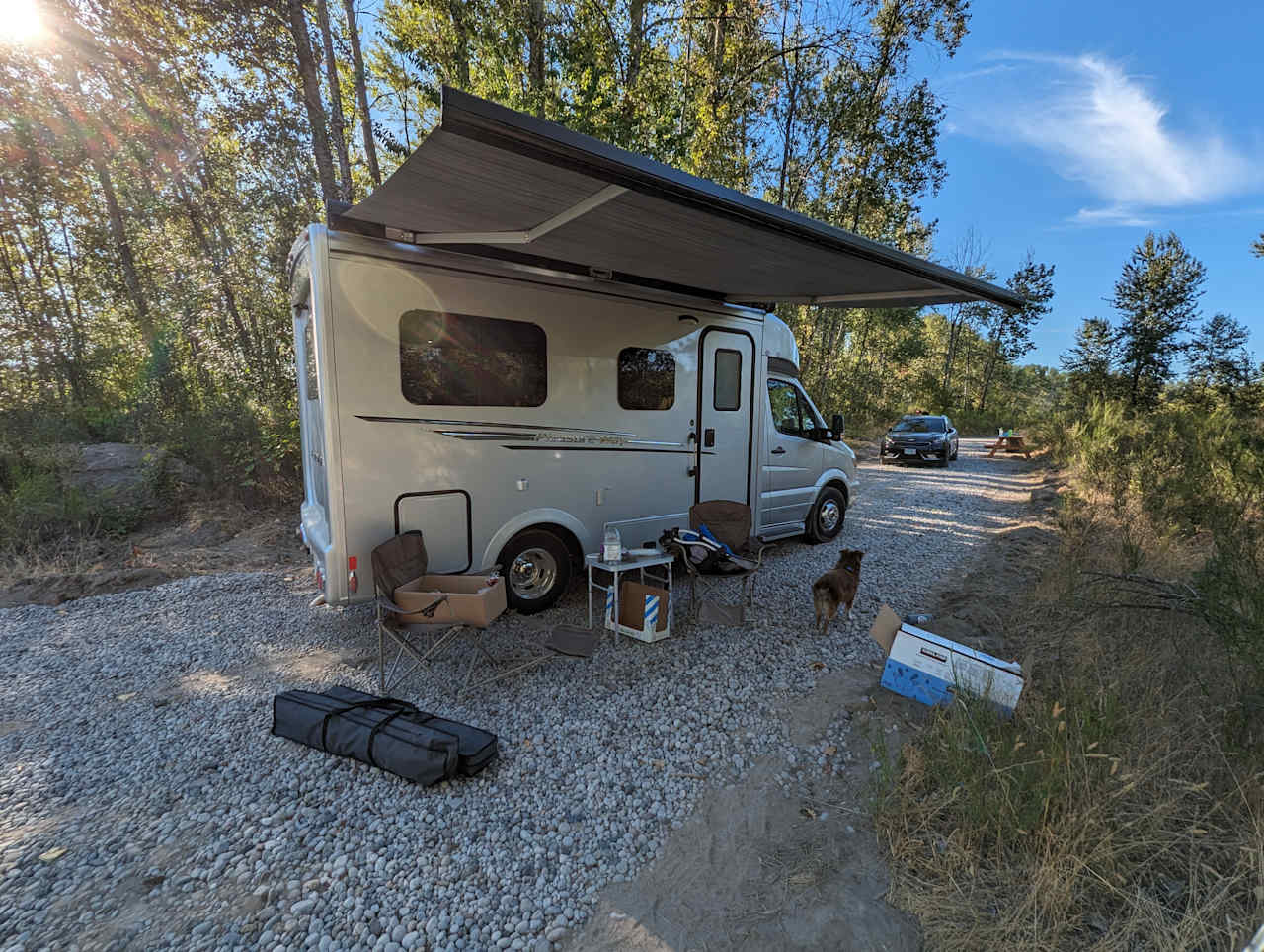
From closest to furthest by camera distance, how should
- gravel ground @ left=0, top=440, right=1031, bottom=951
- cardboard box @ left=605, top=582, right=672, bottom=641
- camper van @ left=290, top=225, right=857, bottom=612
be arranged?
gravel ground @ left=0, top=440, right=1031, bottom=951
camper van @ left=290, top=225, right=857, bottom=612
cardboard box @ left=605, top=582, right=672, bottom=641

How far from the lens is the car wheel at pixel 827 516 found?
21.9 ft

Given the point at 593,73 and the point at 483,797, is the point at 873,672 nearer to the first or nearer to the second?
the point at 483,797

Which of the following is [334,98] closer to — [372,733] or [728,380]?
[728,380]

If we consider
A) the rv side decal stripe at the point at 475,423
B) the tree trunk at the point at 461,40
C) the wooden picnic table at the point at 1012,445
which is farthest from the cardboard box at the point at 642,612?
the wooden picnic table at the point at 1012,445

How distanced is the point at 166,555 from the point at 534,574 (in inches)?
173

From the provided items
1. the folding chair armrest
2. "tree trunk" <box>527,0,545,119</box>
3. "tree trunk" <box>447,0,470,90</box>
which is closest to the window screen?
the folding chair armrest

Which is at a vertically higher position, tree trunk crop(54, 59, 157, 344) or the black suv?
tree trunk crop(54, 59, 157, 344)

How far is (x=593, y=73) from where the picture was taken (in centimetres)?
827

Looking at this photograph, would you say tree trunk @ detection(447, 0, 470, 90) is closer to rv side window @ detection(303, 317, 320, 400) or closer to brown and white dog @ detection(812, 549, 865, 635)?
rv side window @ detection(303, 317, 320, 400)

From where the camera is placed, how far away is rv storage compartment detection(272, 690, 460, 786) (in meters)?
2.57

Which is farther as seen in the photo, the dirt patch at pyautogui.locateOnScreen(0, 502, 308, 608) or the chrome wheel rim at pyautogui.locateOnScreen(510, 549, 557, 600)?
the dirt patch at pyautogui.locateOnScreen(0, 502, 308, 608)

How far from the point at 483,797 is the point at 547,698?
2.78 feet

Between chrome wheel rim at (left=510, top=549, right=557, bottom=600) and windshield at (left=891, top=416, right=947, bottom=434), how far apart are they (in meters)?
13.5

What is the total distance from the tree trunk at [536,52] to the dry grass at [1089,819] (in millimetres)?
9063
